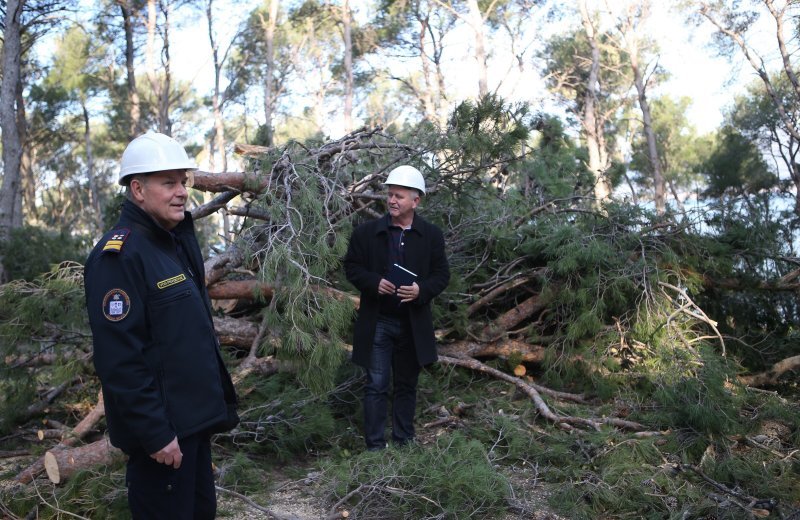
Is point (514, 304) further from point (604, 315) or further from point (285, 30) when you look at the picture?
point (285, 30)

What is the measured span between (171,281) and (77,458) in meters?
2.04

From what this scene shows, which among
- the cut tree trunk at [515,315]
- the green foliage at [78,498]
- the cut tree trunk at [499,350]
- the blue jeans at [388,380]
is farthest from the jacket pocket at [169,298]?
the cut tree trunk at [515,315]

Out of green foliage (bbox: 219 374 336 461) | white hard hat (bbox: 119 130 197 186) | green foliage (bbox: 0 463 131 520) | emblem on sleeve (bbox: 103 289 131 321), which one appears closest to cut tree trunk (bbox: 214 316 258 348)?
green foliage (bbox: 219 374 336 461)

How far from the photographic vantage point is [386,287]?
3809 mm

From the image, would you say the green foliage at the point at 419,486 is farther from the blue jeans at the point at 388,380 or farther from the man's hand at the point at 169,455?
the man's hand at the point at 169,455

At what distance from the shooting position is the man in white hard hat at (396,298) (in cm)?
389

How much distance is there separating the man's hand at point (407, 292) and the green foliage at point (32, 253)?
5970 mm

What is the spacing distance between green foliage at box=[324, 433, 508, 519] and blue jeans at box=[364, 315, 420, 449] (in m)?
0.34

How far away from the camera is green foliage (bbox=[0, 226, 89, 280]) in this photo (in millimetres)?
8820

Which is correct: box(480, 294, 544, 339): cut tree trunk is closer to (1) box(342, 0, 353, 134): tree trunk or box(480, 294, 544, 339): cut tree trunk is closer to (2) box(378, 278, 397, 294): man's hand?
(2) box(378, 278, 397, 294): man's hand

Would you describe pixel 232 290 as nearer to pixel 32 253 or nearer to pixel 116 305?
pixel 116 305

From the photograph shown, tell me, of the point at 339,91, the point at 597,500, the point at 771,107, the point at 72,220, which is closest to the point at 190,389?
A: the point at 597,500

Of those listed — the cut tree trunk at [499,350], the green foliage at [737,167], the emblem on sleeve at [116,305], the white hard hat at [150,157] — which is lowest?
the cut tree trunk at [499,350]

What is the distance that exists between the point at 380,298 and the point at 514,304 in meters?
2.15
